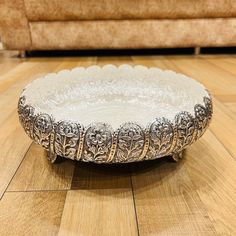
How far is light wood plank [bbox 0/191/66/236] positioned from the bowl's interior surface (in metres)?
0.16

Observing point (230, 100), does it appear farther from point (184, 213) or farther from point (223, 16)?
point (223, 16)

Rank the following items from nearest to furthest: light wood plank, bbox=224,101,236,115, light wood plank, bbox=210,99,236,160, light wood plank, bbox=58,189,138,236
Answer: light wood plank, bbox=58,189,138,236 → light wood plank, bbox=210,99,236,160 → light wood plank, bbox=224,101,236,115

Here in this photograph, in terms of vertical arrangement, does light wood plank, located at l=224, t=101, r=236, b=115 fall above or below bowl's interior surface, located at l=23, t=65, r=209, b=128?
below

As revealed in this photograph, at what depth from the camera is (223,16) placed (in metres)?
1.59

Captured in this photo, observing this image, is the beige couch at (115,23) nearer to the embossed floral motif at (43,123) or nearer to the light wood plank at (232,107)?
the light wood plank at (232,107)

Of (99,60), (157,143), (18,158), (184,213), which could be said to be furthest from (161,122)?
(99,60)

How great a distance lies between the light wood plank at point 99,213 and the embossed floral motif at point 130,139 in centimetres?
8

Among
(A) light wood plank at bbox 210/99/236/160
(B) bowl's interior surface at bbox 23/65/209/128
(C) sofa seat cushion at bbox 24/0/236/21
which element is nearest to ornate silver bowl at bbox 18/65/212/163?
(B) bowl's interior surface at bbox 23/65/209/128

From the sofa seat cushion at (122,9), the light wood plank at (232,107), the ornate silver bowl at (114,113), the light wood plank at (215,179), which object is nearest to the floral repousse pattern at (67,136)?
the ornate silver bowl at (114,113)

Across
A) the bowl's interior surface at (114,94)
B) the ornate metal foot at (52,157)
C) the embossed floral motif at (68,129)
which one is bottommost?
the ornate metal foot at (52,157)

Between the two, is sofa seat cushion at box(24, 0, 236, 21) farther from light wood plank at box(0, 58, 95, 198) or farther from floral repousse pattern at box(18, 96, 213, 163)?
floral repousse pattern at box(18, 96, 213, 163)

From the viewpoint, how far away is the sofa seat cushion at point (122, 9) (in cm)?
153

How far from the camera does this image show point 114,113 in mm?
648

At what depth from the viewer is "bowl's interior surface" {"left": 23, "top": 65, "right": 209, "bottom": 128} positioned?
2.02 ft
